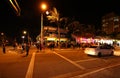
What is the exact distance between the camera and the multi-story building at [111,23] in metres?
117

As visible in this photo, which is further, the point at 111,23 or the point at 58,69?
the point at 111,23

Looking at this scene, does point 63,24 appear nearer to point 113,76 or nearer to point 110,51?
Answer: point 110,51

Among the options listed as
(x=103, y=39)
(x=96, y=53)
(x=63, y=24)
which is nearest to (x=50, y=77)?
(x=96, y=53)

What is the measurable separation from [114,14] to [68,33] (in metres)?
73.7

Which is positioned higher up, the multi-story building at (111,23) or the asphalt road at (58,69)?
the multi-story building at (111,23)

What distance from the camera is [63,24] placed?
178 ft

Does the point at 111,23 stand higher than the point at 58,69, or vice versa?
the point at 111,23

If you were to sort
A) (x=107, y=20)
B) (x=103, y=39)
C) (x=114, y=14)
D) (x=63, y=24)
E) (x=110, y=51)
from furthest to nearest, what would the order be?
1. (x=107, y=20)
2. (x=114, y=14)
3. (x=103, y=39)
4. (x=63, y=24)
5. (x=110, y=51)

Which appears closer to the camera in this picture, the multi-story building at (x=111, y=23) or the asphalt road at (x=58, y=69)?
the asphalt road at (x=58, y=69)

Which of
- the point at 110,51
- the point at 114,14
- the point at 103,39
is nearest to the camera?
the point at 110,51

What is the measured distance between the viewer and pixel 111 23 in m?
122

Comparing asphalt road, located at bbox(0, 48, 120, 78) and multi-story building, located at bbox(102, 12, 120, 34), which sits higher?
multi-story building, located at bbox(102, 12, 120, 34)

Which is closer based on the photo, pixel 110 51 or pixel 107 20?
pixel 110 51

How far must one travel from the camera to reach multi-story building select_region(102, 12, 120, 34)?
11688 centimetres
